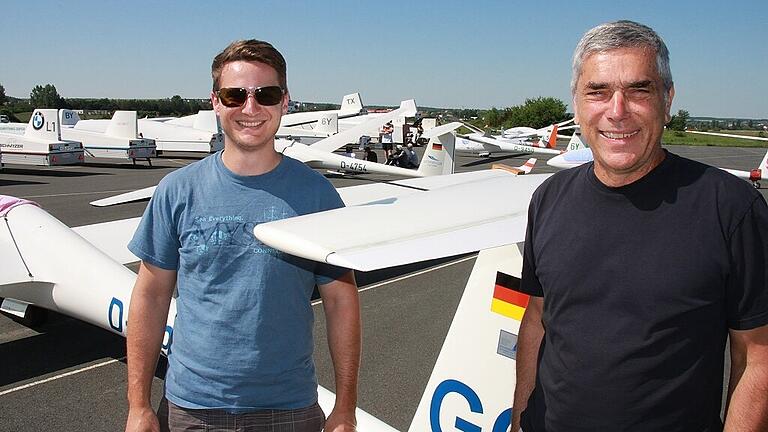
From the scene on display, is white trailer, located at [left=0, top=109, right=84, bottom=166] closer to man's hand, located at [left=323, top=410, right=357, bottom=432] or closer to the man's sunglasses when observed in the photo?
the man's sunglasses

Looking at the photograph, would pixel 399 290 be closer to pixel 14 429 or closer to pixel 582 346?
pixel 14 429

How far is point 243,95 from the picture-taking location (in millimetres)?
1842

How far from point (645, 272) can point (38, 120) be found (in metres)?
23.1

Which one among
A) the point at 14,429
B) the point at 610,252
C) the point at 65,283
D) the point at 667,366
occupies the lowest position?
the point at 14,429

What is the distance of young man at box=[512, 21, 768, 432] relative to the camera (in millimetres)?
1309

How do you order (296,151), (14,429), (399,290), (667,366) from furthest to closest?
(296,151)
(399,290)
(14,429)
(667,366)

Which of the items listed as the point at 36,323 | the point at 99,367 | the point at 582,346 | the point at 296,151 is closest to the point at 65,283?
the point at 99,367

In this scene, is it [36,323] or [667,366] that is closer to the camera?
[667,366]

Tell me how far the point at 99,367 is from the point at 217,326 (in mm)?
3841

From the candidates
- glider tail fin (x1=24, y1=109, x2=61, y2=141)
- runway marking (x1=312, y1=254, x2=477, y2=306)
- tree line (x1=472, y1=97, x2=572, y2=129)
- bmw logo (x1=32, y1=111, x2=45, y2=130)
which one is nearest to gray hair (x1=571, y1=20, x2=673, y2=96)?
runway marking (x1=312, y1=254, x2=477, y2=306)

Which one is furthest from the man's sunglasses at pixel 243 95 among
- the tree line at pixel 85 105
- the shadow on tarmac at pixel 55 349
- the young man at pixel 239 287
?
the tree line at pixel 85 105

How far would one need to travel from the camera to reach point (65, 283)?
16.4 feet

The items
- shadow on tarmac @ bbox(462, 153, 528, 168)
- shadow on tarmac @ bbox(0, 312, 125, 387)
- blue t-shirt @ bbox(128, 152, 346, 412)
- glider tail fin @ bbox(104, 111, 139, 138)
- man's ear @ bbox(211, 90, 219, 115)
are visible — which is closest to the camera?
blue t-shirt @ bbox(128, 152, 346, 412)

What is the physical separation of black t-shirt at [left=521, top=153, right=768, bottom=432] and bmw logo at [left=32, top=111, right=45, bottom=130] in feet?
74.4
